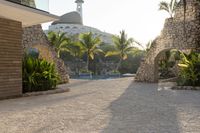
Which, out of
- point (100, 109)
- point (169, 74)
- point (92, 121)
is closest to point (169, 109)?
point (100, 109)

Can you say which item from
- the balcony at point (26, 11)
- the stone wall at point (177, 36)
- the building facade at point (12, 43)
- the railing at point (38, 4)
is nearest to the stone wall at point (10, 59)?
the building facade at point (12, 43)

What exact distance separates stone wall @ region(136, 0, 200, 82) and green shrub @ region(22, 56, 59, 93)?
369 inches

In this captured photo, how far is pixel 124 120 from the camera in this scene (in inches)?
272

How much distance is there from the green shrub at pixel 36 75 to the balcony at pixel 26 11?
194cm

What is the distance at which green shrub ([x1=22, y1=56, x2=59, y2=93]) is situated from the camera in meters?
13.0

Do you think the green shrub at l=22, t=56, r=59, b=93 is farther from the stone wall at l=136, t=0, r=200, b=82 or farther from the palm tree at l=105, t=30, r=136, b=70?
the palm tree at l=105, t=30, r=136, b=70

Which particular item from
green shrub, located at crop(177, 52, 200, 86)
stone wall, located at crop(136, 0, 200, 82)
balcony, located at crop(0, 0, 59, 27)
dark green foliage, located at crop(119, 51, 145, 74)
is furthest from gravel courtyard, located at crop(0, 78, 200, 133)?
dark green foliage, located at crop(119, 51, 145, 74)

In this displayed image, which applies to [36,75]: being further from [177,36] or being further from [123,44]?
[123,44]

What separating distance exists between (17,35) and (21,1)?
1604 mm

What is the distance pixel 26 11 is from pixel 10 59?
2104 millimetres

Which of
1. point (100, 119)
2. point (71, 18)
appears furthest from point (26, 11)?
point (71, 18)

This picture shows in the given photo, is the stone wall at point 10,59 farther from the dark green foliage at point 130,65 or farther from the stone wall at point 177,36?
the dark green foliage at point 130,65

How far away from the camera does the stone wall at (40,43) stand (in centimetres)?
1789

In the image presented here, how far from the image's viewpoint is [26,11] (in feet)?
36.5
